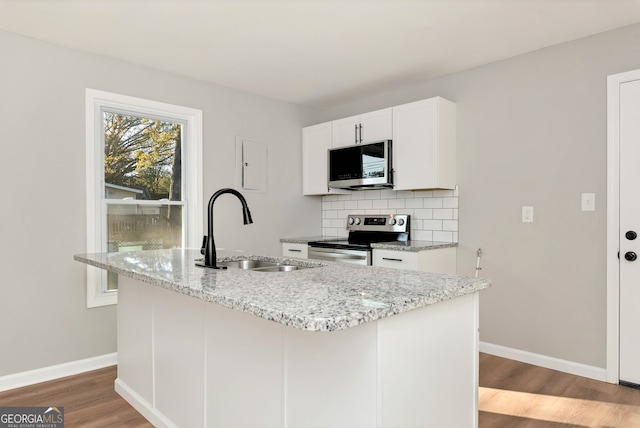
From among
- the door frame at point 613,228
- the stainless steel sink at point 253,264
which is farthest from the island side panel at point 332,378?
the door frame at point 613,228

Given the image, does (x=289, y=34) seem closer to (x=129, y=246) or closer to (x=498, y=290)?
(x=129, y=246)

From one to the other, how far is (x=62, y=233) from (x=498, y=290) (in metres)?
3.36

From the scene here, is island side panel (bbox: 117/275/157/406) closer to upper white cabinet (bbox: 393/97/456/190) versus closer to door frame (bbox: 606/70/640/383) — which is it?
upper white cabinet (bbox: 393/97/456/190)

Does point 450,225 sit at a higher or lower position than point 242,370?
higher

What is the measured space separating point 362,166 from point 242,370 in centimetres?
267

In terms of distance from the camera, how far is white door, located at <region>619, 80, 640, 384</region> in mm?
2697

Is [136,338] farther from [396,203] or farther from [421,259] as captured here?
[396,203]

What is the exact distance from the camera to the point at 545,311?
10.2 feet

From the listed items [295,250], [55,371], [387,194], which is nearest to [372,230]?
[387,194]

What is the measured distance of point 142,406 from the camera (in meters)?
2.33

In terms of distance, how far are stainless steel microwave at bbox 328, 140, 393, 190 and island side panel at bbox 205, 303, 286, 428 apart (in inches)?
95.1

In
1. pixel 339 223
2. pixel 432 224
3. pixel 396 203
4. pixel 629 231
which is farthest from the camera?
pixel 339 223

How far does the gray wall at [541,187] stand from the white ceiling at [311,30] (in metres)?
0.20

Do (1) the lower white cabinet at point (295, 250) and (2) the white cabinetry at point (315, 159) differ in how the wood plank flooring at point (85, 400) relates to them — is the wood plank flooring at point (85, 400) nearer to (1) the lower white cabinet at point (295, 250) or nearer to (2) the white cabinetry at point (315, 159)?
(1) the lower white cabinet at point (295, 250)
